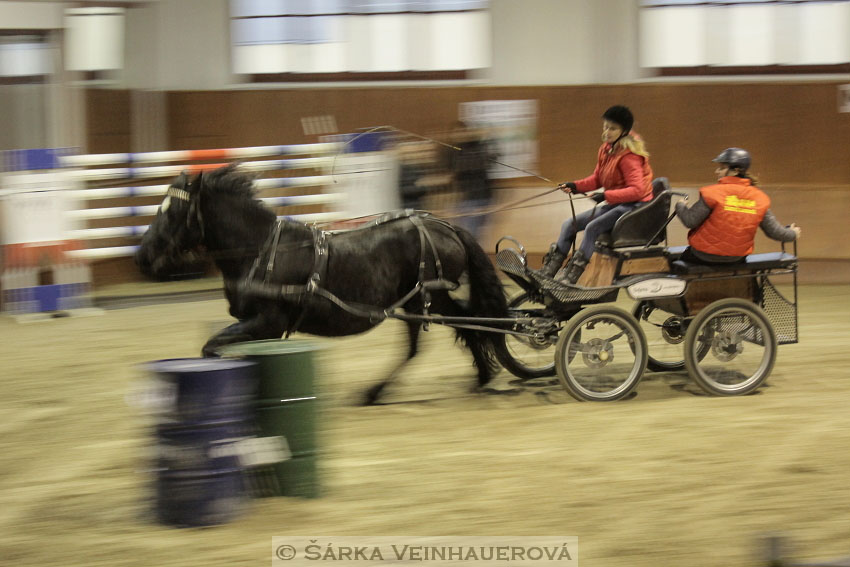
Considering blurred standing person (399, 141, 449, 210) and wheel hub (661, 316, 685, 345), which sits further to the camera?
blurred standing person (399, 141, 449, 210)

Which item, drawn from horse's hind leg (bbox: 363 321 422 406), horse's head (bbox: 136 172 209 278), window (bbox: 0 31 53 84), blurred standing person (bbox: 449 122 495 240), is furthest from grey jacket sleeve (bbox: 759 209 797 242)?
window (bbox: 0 31 53 84)

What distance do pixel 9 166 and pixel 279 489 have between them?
665cm

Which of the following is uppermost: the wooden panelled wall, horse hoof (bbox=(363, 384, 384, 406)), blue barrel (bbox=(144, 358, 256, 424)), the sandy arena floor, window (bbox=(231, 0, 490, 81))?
window (bbox=(231, 0, 490, 81))

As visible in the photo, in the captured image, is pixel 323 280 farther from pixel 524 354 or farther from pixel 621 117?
pixel 621 117

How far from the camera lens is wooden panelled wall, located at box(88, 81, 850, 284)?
1284cm

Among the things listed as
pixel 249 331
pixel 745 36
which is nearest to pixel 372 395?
pixel 249 331

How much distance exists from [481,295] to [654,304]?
1.20 metres

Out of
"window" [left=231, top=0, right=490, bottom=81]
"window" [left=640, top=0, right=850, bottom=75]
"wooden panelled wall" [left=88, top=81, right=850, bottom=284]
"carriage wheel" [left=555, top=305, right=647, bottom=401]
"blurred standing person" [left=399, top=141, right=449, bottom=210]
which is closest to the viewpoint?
"carriage wheel" [left=555, top=305, right=647, bottom=401]

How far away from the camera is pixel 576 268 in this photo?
22.5ft

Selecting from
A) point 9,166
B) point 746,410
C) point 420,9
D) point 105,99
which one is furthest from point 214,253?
point 420,9

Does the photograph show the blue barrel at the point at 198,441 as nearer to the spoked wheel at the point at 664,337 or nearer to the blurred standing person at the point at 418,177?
the spoked wheel at the point at 664,337

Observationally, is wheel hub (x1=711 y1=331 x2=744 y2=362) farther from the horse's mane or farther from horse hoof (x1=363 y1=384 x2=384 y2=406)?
the horse's mane

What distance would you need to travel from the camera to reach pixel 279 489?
4.96 metres

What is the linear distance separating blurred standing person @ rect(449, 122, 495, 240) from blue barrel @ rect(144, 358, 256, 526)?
256 inches
